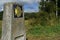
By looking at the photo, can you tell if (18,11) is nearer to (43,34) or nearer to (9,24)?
(9,24)

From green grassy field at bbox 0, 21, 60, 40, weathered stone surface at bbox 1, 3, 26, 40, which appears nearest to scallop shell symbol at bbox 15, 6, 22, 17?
weathered stone surface at bbox 1, 3, 26, 40

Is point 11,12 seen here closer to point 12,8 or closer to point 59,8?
point 12,8

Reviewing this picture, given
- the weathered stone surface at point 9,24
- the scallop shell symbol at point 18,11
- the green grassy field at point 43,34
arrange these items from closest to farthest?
the weathered stone surface at point 9,24
the scallop shell symbol at point 18,11
the green grassy field at point 43,34

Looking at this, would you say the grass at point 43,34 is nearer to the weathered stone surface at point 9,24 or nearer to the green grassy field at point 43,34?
the green grassy field at point 43,34

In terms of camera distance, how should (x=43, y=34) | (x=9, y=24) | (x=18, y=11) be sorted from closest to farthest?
(x=9, y=24), (x=18, y=11), (x=43, y=34)

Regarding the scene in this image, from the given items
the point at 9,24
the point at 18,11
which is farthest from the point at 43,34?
the point at 9,24

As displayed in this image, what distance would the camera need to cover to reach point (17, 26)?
7.24 meters

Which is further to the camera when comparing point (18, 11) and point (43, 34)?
point (43, 34)

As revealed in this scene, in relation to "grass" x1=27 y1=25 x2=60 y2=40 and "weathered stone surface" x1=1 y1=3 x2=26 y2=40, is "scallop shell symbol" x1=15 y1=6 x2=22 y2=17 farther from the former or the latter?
"grass" x1=27 y1=25 x2=60 y2=40

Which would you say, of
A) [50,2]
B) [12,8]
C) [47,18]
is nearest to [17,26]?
[12,8]

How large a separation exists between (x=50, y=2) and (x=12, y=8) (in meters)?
18.6

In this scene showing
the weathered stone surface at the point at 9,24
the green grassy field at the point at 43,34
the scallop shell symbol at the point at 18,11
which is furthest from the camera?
the green grassy field at the point at 43,34

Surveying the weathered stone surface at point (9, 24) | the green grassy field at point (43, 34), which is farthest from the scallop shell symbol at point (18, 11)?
the green grassy field at point (43, 34)

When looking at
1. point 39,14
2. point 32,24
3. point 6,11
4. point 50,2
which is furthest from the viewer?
point 50,2
